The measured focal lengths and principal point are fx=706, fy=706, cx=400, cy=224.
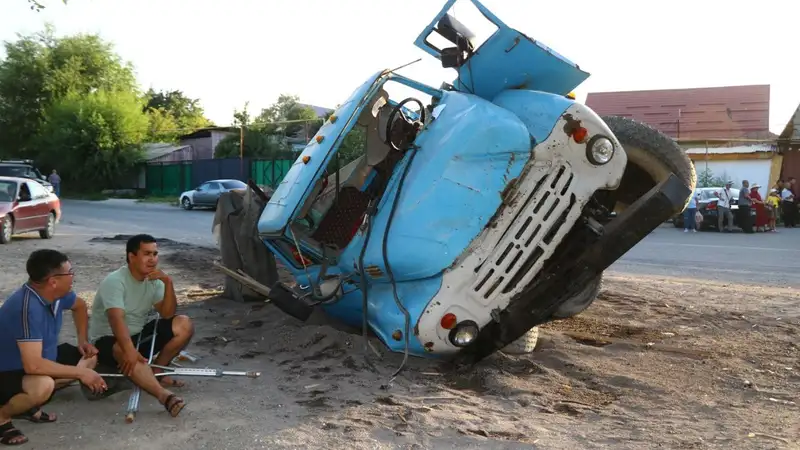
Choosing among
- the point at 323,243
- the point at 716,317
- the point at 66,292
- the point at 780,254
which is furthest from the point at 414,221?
the point at 780,254

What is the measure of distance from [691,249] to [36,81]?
142ft

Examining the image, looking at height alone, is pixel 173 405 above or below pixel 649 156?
below

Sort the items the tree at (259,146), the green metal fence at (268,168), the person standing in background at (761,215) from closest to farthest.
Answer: the person standing in background at (761,215) < the green metal fence at (268,168) < the tree at (259,146)

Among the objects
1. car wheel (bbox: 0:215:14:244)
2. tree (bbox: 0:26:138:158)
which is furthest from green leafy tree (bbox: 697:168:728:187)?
tree (bbox: 0:26:138:158)

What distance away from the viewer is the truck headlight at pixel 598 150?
442 centimetres

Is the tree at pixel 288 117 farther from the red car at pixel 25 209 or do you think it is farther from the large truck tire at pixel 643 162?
the large truck tire at pixel 643 162

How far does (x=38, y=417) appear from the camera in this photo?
376 centimetres

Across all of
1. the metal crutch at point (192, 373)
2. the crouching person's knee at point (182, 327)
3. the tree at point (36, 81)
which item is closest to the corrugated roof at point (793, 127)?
the metal crutch at point (192, 373)

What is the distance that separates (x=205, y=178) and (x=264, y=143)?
11.5ft

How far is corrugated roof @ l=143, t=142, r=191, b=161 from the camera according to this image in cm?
3988

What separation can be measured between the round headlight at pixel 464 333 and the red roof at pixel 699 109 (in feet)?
79.1

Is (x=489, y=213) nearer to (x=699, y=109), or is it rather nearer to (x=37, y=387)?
(x=37, y=387)

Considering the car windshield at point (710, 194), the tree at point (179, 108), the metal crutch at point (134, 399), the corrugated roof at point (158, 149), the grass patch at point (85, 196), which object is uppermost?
the tree at point (179, 108)

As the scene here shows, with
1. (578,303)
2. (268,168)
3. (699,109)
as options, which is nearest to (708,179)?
(699,109)
